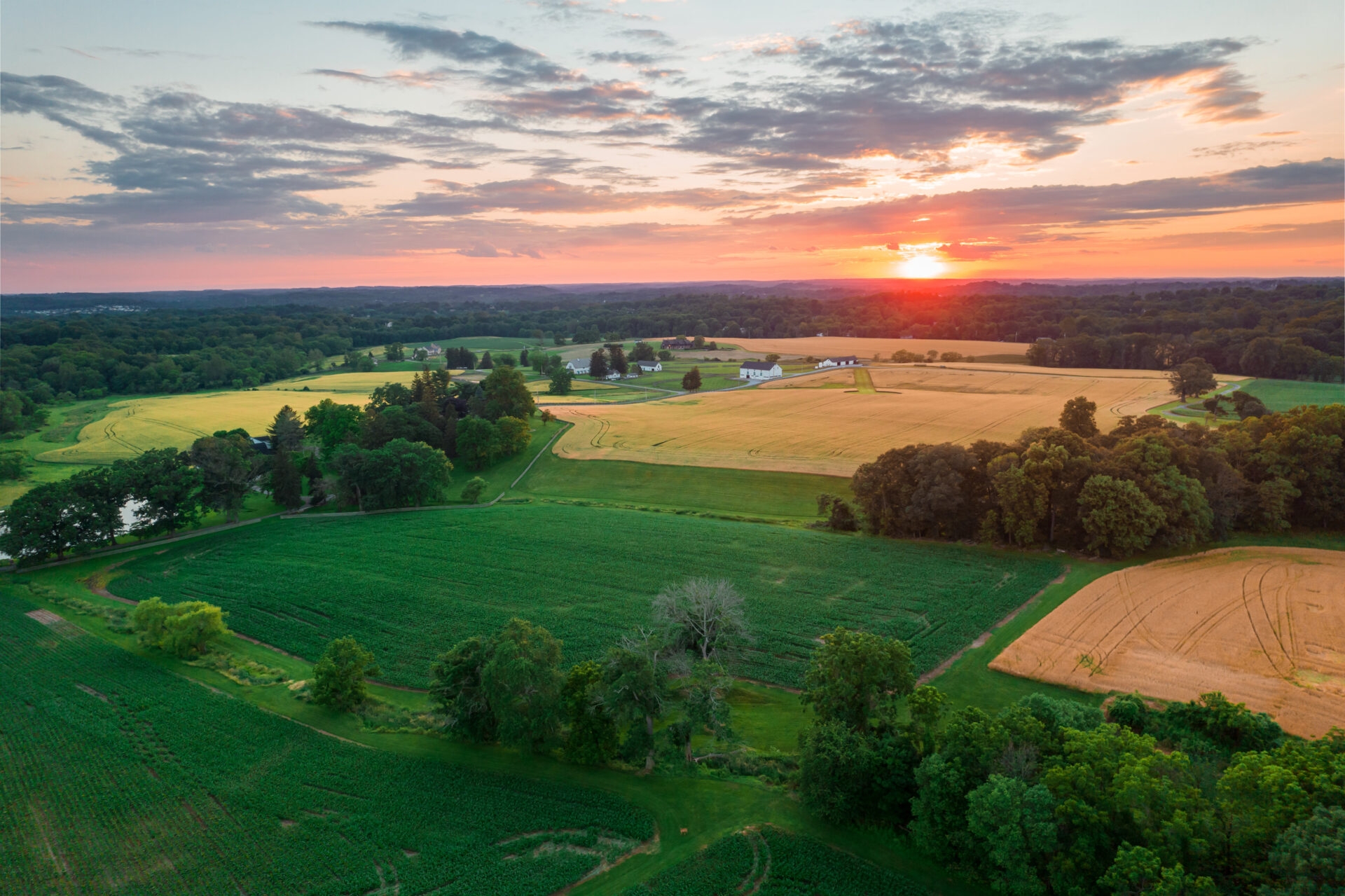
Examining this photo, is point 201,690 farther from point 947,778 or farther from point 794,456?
point 794,456

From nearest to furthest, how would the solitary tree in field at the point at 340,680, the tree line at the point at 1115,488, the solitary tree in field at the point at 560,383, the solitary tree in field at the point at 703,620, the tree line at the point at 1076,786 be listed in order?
the tree line at the point at 1076,786, the solitary tree in field at the point at 340,680, the solitary tree in field at the point at 703,620, the tree line at the point at 1115,488, the solitary tree in field at the point at 560,383

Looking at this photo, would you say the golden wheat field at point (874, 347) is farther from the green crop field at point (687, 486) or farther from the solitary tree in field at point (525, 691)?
the solitary tree in field at point (525, 691)

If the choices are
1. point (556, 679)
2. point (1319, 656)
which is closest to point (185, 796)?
point (556, 679)

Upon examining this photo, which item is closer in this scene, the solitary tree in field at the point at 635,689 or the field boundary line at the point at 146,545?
the solitary tree in field at the point at 635,689

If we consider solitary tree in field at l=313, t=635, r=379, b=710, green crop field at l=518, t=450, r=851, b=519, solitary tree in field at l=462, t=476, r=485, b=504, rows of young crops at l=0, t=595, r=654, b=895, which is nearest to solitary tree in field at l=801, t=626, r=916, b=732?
rows of young crops at l=0, t=595, r=654, b=895

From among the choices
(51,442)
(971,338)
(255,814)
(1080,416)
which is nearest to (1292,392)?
(1080,416)

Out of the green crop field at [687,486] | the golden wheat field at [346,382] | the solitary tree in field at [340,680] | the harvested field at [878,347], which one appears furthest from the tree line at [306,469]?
the harvested field at [878,347]

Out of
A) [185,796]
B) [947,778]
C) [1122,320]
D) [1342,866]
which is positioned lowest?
[185,796]
